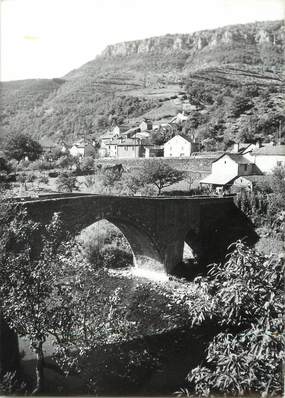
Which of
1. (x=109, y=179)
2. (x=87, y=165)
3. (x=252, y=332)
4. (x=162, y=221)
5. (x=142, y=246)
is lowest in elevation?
(x=142, y=246)

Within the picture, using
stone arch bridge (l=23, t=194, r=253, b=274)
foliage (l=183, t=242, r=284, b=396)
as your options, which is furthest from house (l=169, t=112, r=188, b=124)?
foliage (l=183, t=242, r=284, b=396)

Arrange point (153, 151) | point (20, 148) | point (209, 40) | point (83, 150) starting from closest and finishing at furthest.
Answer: point (153, 151)
point (20, 148)
point (83, 150)
point (209, 40)

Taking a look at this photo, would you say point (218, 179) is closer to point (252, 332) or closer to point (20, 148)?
point (20, 148)

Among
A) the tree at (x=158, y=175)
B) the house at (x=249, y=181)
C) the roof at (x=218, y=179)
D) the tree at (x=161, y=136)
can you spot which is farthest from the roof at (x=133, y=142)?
the house at (x=249, y=181)

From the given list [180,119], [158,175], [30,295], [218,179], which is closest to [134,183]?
[158,175]

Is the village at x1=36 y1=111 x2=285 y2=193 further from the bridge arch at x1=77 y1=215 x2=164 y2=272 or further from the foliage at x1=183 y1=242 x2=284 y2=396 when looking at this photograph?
the foliage at x1=183 y1=242 x2=284 y2=396

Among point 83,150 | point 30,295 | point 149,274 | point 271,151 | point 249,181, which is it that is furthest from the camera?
point 83,150

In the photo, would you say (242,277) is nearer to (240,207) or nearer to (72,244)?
(72,244)

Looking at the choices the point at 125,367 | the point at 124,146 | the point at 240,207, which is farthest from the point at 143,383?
the point at 124,146
